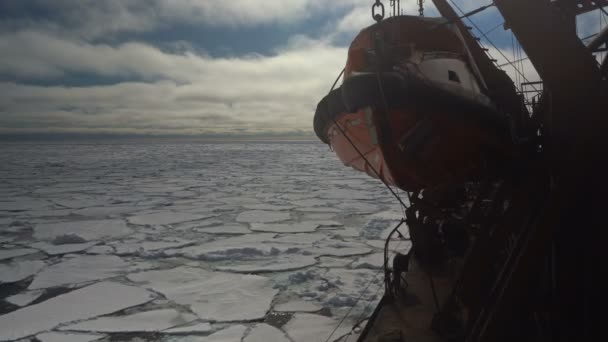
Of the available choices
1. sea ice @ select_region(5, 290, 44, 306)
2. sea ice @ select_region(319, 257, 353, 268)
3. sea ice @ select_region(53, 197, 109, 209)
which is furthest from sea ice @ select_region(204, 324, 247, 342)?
sea ice @ select_region(53, 197, 109, 209)

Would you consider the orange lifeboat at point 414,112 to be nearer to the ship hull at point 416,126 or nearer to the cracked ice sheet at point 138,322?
the ship hull at point 416,126

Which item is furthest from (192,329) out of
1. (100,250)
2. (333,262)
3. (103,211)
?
(103,211)

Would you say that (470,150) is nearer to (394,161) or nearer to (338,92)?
(394,161)

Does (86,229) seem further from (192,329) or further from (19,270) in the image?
(192,329)

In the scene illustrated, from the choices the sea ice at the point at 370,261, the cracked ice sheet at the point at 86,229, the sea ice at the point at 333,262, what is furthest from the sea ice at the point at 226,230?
the sea ice at the point at 370,261

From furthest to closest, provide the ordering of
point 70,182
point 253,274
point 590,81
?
point 70,182, point 253,274, point 590,81

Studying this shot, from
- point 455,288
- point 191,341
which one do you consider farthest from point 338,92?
point 191,341
